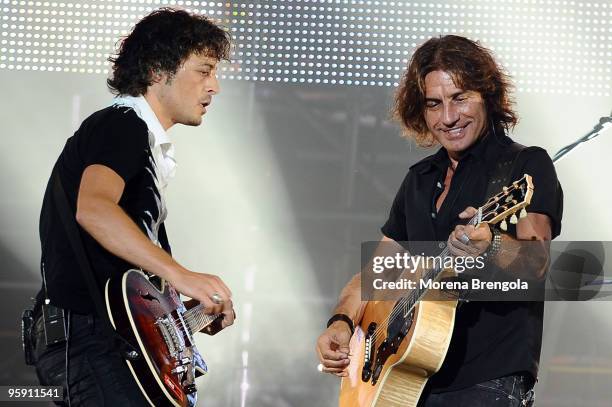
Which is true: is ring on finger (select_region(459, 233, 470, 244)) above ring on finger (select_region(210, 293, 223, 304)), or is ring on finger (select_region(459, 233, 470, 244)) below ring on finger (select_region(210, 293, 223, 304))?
above

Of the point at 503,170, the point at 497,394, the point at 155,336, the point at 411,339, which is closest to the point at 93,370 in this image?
the point at 155,336

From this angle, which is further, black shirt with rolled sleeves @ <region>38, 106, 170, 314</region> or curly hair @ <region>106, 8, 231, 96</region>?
curly hair @ <region>106, 8, 231, 96</region>

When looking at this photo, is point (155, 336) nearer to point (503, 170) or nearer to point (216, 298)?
point (216, 298)

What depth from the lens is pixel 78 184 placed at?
2.86 m

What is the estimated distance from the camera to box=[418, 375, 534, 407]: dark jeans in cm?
283

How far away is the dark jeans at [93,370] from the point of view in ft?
8.86

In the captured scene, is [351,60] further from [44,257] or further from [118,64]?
[44,257]

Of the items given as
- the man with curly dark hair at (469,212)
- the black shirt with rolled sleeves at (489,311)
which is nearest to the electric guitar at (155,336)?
the man with curly dark hair at (469,212)

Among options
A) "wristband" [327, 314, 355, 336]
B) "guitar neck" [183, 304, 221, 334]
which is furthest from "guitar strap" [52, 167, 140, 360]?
"wristband" [327, 314, 355, 336]

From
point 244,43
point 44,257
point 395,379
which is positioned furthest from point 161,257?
point 244,43

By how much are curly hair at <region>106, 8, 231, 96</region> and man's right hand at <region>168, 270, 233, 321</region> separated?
872mm

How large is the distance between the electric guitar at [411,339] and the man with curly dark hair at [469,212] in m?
0.08

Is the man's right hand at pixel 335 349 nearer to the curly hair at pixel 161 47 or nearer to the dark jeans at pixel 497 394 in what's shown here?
the dark jeans at pixel 497 394

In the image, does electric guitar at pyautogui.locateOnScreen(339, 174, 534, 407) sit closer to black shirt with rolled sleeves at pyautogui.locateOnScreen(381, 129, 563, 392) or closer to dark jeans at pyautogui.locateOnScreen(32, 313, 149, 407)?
black shirt with rolled sleeves at pyautogui.locateOnScreen(381, 129, 563, 392)
